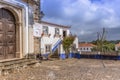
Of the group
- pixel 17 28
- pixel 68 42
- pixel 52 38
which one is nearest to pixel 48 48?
pixel 52 38

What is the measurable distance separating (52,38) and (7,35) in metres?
14.7

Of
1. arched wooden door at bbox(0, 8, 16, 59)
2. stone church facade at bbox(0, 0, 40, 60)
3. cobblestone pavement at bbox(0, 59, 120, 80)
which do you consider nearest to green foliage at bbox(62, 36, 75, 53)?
stone church facade at bbox(0, 0, 40, 60)

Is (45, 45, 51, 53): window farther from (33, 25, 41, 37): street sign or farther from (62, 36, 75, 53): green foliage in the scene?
(33, 25, 41, 37): street sign

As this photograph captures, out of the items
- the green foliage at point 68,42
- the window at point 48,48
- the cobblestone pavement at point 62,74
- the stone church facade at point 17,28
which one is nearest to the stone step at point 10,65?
the cobblestone pavement at point 62,74

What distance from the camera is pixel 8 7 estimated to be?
11.4 m

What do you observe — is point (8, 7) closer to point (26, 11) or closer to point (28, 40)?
point (26, 11)

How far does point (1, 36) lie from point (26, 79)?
406 centimetres

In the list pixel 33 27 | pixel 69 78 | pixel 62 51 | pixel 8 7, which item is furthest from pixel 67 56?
pixel 69 78

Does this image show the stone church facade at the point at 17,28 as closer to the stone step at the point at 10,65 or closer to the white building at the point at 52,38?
the stone step at the point at 10,65

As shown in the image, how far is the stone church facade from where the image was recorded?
1133 centimetres

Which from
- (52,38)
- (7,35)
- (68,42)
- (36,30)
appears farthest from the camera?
(52,38)

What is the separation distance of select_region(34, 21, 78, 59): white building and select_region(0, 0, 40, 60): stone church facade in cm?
1036

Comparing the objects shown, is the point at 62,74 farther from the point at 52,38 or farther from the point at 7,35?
the point at 52,38

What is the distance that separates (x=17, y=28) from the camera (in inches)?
478
